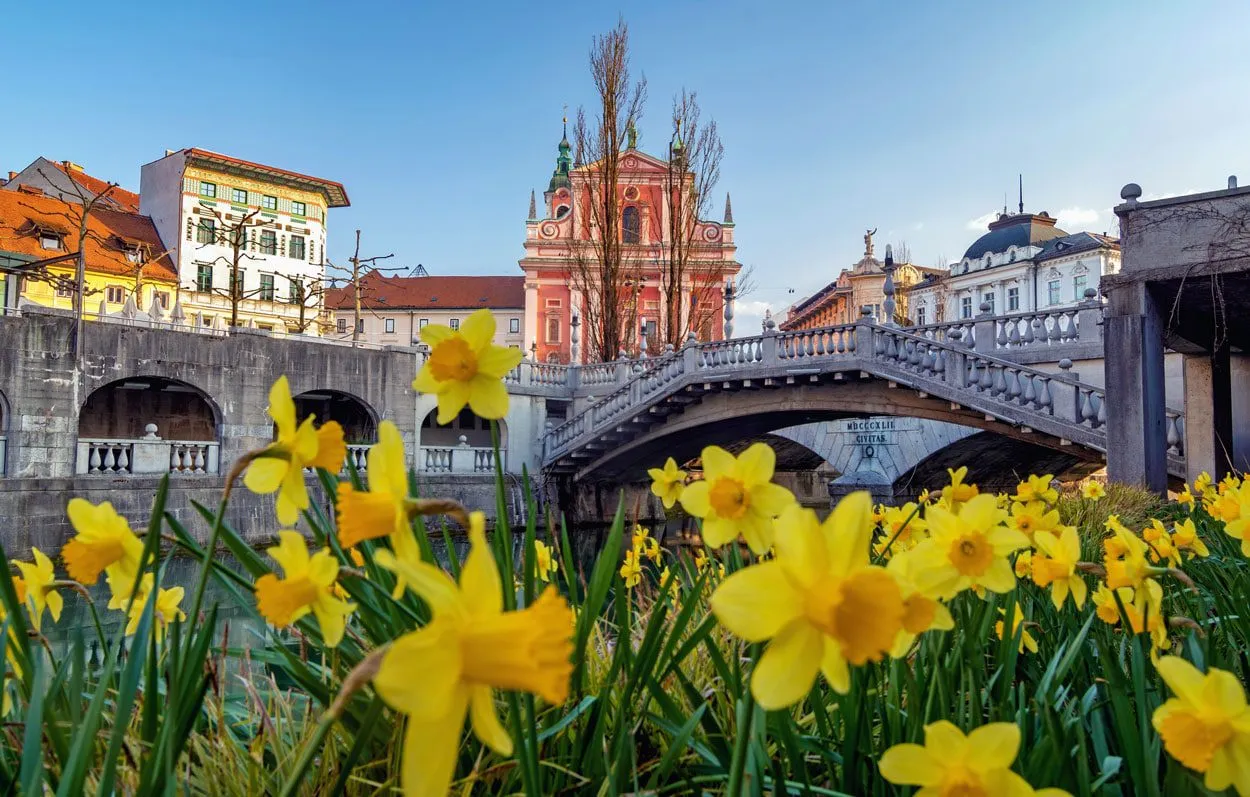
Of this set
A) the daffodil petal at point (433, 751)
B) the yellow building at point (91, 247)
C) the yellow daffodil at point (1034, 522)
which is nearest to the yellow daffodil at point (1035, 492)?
the yellow daffodil at point (1034, 522)

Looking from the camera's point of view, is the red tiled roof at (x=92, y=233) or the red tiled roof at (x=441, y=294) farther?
the red tiled roof at (x=441, y=294)

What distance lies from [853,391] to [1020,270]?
32.8 metres

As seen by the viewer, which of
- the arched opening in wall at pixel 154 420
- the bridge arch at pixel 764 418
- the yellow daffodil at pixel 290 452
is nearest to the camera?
the yellow daffodil at pixel 290 452

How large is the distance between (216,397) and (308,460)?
17.1 metres

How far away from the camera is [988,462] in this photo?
17.8 metres

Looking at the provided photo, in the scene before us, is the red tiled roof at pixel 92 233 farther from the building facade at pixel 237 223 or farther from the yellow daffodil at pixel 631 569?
the yellow daffodil at pixel 631 569

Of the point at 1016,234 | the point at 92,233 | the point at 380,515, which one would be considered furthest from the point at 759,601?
the point at 1016,234

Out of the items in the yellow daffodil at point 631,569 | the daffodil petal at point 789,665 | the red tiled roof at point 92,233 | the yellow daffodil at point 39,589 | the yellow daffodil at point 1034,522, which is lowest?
the yellow daffodil at point 631,569

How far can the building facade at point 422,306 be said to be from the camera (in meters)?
50.5

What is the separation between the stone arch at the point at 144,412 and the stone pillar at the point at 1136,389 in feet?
53.7

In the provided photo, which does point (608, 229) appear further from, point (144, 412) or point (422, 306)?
point (422, 306)

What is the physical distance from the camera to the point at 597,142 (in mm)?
25391

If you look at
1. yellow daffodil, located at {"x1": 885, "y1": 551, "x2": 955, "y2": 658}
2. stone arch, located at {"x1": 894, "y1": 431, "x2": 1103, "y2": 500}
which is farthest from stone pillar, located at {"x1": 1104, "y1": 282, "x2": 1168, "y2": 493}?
yellow daffodil, located at {"x1": 885, "y1": 551, "x2": 955, "y2": 658}

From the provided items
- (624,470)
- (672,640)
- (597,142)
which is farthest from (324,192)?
(672,640)
